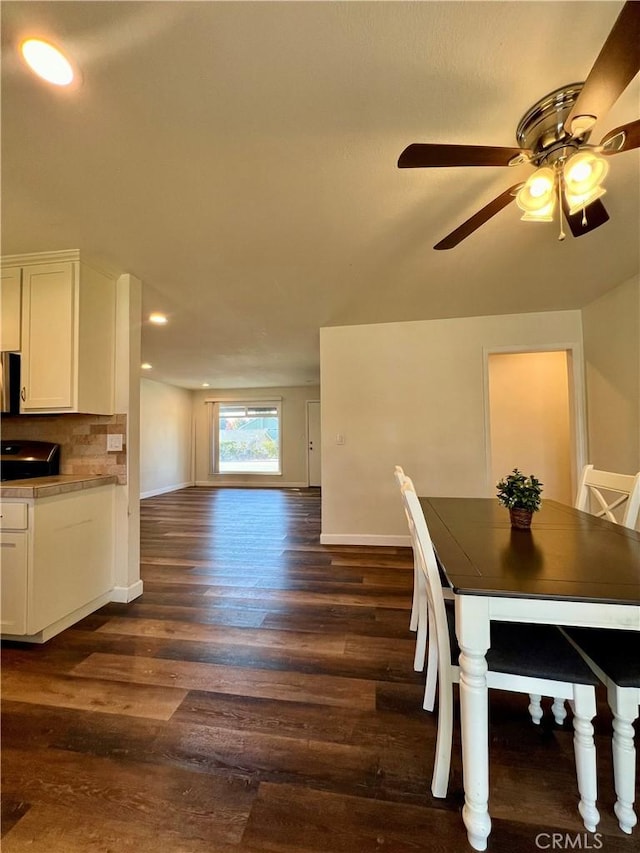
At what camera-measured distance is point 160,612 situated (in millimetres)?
2311

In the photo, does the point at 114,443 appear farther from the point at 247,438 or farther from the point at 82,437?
the point at 247,438

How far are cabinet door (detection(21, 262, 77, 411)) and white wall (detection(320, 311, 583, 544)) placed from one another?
2.26 metres

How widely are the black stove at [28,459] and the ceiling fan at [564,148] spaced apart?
2784mm

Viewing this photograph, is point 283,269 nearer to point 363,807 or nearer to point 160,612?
point 160,612

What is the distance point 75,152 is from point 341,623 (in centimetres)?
272

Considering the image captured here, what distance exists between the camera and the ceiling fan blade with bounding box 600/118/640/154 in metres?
0.99

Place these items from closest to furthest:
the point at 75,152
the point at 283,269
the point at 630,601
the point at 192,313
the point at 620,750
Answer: the point at 630,601 → the point at 620,750 → the point at 75,152 → the point at 283,269 → the point at 192,313

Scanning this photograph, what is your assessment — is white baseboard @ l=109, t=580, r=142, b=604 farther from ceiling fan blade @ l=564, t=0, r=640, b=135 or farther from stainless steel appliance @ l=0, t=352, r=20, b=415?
ceiling fan blade @ l=564, t=0, r=640, b=135

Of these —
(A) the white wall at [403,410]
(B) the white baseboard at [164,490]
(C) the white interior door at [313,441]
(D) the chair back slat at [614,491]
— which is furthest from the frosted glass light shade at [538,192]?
(B) the white baseboard at [164,490]

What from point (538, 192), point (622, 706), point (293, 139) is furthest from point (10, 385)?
point (622, 706)

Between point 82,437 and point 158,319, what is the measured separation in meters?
1.47

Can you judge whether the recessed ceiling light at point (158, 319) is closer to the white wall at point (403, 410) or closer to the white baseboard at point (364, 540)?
the white wall at point (403, 410)

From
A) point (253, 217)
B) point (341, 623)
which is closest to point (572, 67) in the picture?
point (253, 217)

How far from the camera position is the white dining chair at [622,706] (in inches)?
38.1
